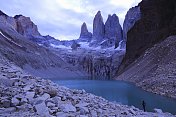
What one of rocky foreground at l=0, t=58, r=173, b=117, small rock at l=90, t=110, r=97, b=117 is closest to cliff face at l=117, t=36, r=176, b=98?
rocky foreground at l=0, t=58, r=173, b=117

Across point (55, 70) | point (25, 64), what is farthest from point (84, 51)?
point (25, 64)

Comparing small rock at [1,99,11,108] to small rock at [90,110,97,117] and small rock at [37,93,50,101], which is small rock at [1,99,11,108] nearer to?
small rock at [37,93,50,101]

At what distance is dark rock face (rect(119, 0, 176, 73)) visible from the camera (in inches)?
3593

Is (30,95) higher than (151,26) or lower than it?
lower

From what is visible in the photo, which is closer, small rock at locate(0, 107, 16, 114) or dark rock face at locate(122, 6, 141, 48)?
small rock at locate(0, 107, 16, 114)

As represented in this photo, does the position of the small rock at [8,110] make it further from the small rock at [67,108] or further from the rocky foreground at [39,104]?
the small rock at [67,108]

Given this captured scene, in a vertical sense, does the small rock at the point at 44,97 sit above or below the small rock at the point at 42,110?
above

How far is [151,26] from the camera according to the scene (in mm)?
101062

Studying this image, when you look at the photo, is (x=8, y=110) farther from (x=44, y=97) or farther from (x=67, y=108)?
(x=67, y=108)

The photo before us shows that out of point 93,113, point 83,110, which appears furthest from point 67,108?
point 93,113

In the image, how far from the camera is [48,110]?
12.1m

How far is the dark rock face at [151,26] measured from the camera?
299 ft


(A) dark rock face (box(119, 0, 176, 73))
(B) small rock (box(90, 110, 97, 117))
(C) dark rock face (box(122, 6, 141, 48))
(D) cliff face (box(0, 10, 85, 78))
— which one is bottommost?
(B) small rock (box(90, 110, 97, 117))

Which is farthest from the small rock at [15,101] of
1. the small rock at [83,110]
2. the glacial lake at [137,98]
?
the glacial lake at [137,98]
